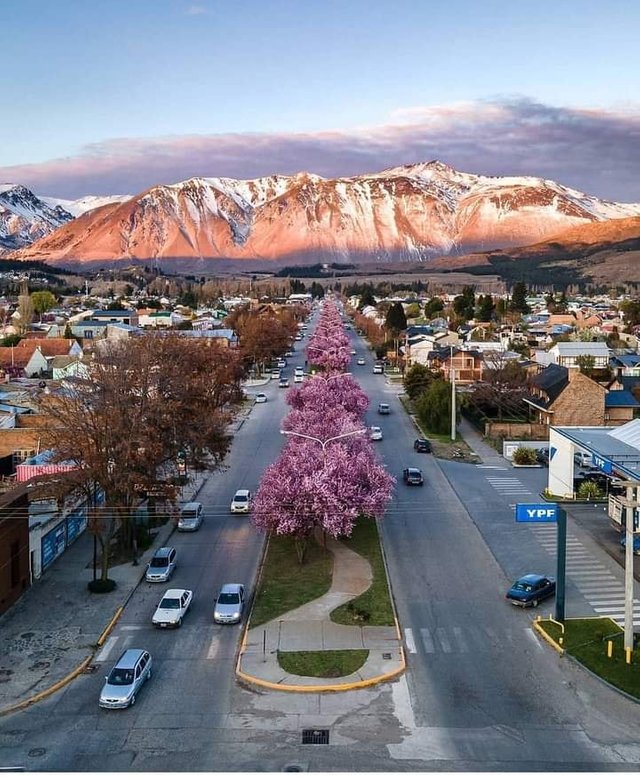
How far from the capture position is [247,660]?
66.6ft

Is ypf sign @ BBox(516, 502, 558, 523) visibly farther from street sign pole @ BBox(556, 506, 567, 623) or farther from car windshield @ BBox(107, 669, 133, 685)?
car windshield @ BBox(107, 669, 133, 685)

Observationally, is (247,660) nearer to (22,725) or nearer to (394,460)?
(22,725)

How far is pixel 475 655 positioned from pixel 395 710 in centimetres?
347

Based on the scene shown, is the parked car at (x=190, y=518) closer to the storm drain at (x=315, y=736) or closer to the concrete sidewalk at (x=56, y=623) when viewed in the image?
the concrete sidewalk at (x=56, y=623)

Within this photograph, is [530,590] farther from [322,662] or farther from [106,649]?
[106,649]

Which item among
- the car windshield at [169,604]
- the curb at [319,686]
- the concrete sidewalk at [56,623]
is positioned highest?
the car windshield at [169,604]

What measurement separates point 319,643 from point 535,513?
6.44 m

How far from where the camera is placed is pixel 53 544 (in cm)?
2812

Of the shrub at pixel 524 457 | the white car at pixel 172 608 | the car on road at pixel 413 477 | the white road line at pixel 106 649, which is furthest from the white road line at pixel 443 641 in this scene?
the shrub at pixel 524 457

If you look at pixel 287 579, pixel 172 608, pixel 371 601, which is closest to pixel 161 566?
pixel 172 608

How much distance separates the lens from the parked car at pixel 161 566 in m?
25.9

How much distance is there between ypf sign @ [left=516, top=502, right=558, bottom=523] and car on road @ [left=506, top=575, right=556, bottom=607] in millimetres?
2474

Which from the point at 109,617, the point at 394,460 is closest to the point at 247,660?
the point at 109,617

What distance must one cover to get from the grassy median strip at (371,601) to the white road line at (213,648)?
3120 mm
